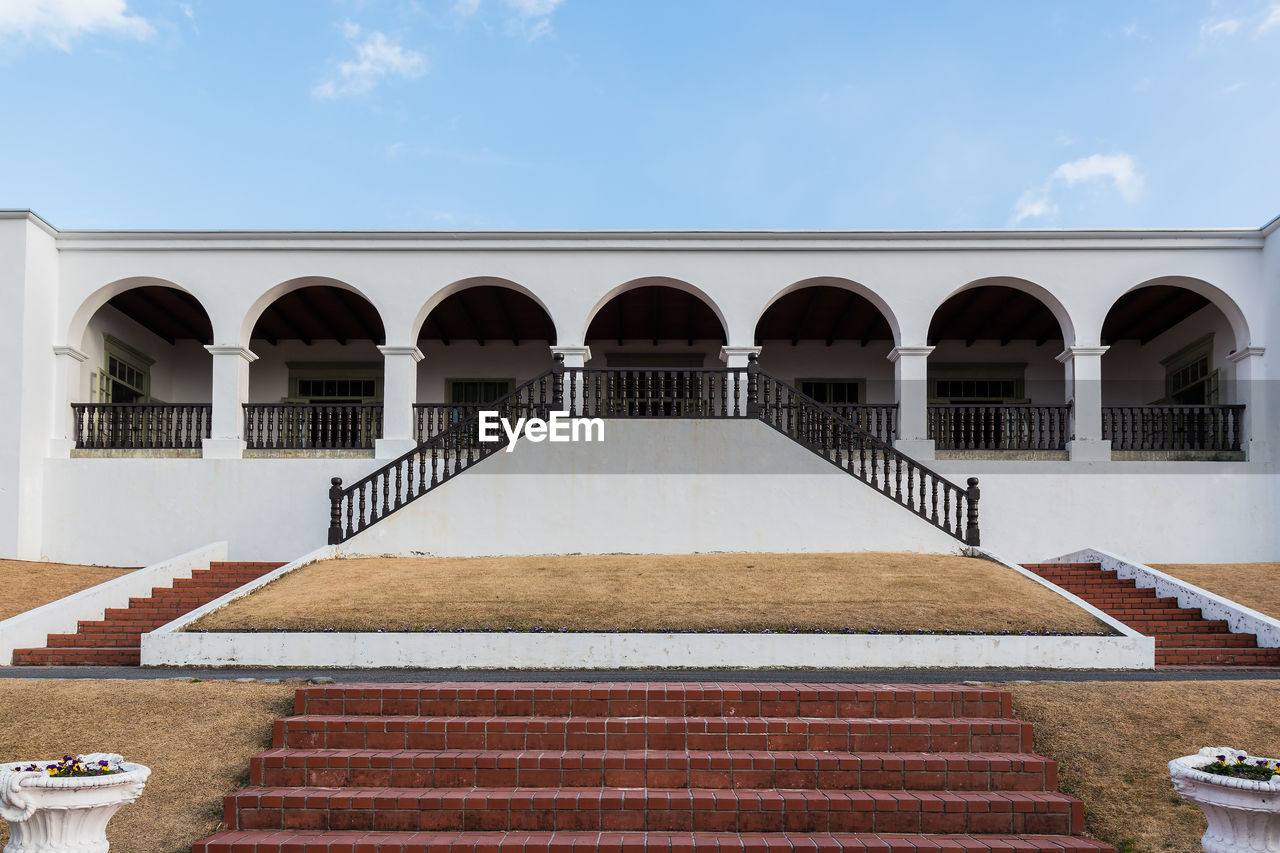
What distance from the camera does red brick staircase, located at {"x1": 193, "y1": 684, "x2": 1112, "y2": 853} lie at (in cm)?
516

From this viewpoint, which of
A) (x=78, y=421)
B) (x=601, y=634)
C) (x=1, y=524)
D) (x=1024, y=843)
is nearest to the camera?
(x=1024, y=843)

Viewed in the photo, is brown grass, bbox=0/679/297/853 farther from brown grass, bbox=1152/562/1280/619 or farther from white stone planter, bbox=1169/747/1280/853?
brown grass, bbox=1152/562/1280/619

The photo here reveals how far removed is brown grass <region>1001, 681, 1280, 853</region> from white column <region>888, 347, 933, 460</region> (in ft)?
23.8

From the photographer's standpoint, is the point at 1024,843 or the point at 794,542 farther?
the point at 794,542

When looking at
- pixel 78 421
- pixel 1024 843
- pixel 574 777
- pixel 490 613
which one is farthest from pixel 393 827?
pixel 78 421

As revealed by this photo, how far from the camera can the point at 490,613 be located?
30.3 feet

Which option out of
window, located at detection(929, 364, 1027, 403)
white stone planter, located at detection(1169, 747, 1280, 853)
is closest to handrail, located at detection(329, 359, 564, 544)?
window, located at detection(929, 364, 1027, 403)

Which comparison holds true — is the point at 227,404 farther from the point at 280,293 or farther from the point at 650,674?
the point at 650,674

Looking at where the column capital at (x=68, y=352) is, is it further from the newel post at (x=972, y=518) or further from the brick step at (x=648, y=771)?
the newel post at (x=972, y=518)

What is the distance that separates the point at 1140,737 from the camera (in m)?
5.99

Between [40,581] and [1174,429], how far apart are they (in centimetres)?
1623

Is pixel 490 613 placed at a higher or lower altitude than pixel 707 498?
lower

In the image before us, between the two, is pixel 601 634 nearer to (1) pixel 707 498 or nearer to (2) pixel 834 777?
(2) pixel 834 777

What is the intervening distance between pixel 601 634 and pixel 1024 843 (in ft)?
14.0
